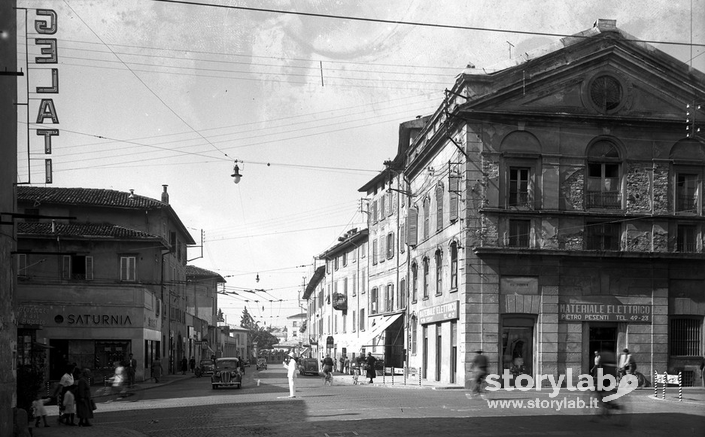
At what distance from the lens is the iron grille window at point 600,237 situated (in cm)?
3778

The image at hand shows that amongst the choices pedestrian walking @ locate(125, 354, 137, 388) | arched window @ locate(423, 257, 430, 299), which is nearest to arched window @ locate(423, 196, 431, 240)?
arched window @ locate(423, 257, 430, 299)

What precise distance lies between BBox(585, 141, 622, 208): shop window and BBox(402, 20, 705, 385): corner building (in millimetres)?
65

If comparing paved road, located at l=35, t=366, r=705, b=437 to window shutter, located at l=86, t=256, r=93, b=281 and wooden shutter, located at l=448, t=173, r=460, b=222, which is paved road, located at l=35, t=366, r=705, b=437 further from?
window shutter, located at l=86, t=256, r=93, b=281

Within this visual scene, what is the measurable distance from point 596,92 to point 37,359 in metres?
29.5

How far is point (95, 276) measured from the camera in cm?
5006

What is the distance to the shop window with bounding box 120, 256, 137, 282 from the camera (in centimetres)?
Result: 5066

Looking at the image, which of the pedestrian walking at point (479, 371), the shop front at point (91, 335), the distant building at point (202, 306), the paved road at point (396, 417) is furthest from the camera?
the distant building at point (202, 306)

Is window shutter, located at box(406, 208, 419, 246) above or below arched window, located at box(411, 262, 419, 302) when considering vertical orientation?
above

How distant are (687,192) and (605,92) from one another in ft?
19.7

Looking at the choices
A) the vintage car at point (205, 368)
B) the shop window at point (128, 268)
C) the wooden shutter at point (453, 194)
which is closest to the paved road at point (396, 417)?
the wooden shutter at point (453, 194)

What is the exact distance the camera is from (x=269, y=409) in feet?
82.6

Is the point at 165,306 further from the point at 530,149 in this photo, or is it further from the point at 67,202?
the point at 530,149

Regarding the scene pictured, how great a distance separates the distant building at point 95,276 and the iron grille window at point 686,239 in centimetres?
2926

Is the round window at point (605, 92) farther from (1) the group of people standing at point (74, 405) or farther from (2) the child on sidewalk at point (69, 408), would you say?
(2) the child on sidewalk at point (69, 408)
